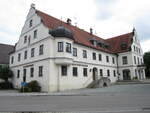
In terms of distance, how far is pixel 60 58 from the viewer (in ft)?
68.3

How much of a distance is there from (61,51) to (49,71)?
3373mm

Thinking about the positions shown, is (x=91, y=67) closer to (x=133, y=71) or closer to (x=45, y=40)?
(x=45, y=40)

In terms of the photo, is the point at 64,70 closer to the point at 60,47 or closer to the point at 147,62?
the point at 60,47

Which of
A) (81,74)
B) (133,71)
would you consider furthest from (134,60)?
(81,74)

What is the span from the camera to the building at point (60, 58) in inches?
832

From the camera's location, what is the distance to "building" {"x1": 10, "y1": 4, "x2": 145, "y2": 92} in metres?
21.1

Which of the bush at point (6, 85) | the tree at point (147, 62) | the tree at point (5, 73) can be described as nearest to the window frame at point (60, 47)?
the tree at point (5, 73)

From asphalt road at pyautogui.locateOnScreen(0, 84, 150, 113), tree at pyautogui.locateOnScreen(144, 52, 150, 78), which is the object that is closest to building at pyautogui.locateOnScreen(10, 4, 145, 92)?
asphalt road at pyautogui.locateOnScreen(0, 84, 150, 113)

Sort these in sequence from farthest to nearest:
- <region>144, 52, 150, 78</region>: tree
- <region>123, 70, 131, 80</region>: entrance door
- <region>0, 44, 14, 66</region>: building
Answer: <region>144, 52, 150, 78</region>: tree, <region>0, 44, 14, 66</region>: building, <region>123, 70, 131, 80</region>: entrance door

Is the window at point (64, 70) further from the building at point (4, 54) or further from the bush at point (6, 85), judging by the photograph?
the building at point (4, 54)

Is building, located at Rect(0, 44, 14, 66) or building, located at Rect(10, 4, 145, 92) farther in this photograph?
building, located at Rect(0, 44, 14, 66)

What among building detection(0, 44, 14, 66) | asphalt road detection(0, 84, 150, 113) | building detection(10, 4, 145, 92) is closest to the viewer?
asphalt road detection(0, 84, 150, 113)

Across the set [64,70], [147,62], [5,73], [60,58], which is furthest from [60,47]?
[147,62]

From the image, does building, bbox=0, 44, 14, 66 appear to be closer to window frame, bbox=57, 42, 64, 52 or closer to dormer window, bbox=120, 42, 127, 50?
window frame, bbox=57, 42, 64, 52
